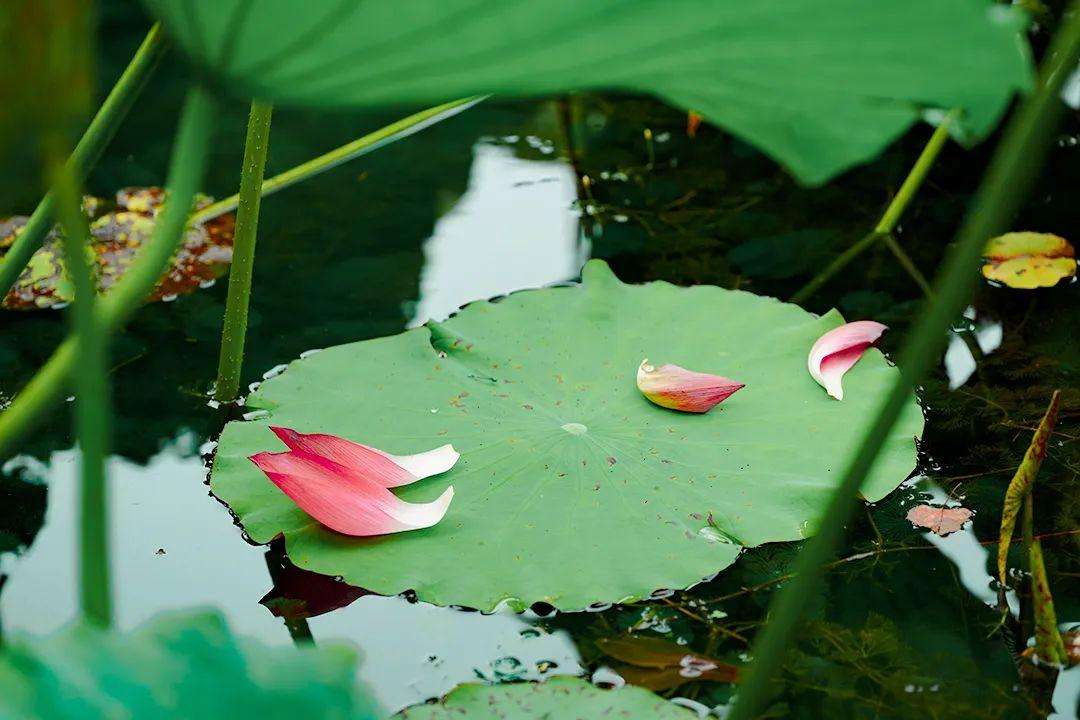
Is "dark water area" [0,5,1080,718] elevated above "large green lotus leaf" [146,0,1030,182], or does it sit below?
below

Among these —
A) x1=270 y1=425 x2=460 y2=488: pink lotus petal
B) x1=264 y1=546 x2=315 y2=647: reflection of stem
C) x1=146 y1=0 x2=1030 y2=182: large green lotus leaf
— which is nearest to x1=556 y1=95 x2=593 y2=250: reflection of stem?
x1=270 y1=425 x2=460 y2=488: pink lotus petal

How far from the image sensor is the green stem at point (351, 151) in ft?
6.12

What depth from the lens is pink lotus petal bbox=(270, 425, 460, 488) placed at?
113cm

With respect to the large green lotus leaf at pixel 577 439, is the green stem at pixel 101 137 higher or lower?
higher

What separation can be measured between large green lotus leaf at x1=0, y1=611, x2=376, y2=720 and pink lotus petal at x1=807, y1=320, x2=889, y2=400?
3.24ft

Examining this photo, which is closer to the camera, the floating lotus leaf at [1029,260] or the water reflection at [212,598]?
the water reflection at [212,598]

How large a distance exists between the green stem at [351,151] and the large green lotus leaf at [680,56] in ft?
4.49

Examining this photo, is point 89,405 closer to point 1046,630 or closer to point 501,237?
point 1046,630

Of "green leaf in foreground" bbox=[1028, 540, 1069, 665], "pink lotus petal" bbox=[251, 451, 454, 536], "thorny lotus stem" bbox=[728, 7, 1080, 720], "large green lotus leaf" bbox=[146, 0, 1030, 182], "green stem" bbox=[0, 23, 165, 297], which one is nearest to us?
"thorny lotus stem" bbox=[728, 7, 1080, 720]

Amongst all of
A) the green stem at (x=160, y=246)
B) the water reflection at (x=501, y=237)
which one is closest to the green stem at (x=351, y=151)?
the water reflection at (x=501, y=237)

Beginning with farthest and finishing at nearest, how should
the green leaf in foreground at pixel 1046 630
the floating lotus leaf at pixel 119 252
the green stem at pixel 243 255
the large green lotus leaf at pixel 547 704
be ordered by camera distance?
the floating lotus leaf at pixel 119 252, the green stem at pixel 243 255, the green leaf in foreground at pixel 1046 630, the large green lotus leaf at pixel 547 704

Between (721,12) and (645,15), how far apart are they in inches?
1.3

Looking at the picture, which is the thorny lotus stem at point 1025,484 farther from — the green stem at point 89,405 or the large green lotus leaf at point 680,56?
the green stem at point 89,405

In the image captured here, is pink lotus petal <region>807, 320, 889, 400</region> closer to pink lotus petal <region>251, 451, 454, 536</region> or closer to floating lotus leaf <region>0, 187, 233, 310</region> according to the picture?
pink lotus petal <region>251, 451, 454, 536</region>
